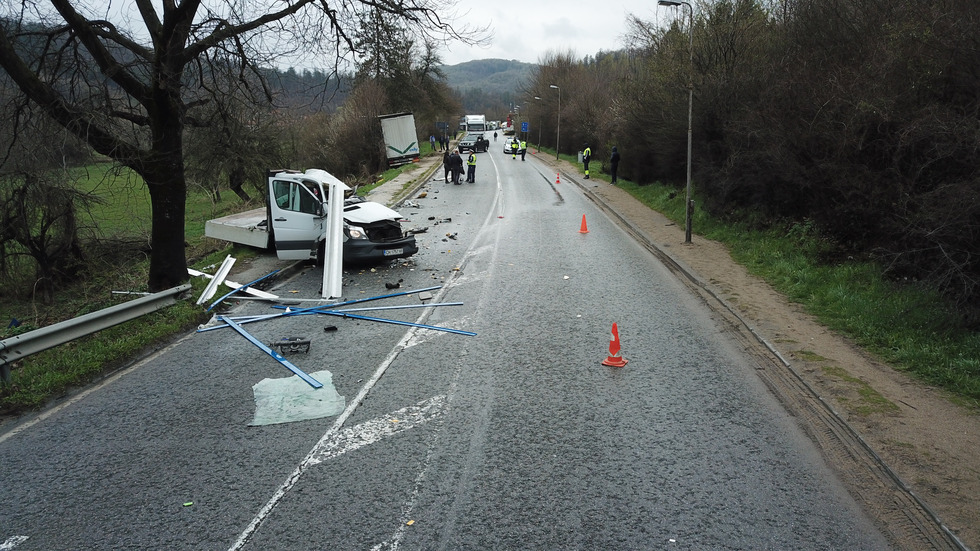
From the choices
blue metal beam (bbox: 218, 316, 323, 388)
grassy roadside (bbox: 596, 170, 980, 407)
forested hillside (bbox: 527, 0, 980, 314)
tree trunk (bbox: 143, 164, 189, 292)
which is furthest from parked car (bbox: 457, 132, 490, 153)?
blue metal beam (bbox: 218, 316, 323, 388)

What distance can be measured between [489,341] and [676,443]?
352 cm

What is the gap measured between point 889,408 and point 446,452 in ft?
14.9

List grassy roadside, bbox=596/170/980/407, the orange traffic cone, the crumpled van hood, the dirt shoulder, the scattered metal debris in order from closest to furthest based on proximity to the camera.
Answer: the dirt shoulder → grassy roadside, bbox=596/170/980/407 → the orange traffic cone → the scattered metal debris → the crumpled van hood

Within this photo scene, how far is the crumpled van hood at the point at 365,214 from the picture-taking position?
13867 millimetres

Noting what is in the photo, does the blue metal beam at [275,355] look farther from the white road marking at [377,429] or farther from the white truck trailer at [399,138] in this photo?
the white truck trailer at [399,138]

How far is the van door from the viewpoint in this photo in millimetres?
13906

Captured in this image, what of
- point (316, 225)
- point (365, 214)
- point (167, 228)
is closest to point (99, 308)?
point (167, 228)

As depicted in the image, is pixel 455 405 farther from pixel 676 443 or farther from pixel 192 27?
pixel 192 27

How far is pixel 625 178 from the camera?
1364 inches

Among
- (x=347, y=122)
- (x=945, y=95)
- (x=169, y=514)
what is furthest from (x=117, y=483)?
(x=347, y=122)

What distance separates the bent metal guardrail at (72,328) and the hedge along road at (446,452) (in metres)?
0.95

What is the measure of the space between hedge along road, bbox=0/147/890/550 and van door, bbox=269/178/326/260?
4.22m

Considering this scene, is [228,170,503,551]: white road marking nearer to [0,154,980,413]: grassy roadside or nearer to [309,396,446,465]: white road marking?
[309,396,446,465]: white road marking

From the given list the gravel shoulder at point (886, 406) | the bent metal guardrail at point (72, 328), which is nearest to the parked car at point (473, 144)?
the gravel shoulder at point (886, 406)
